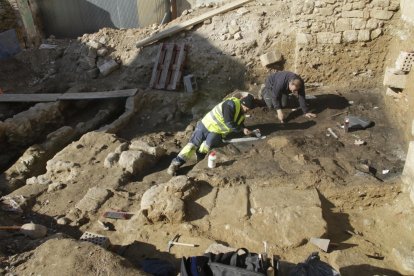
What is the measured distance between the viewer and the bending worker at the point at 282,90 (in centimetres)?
765

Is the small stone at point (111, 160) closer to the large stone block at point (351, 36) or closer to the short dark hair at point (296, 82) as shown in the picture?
the short dark hair at point (296, 82)

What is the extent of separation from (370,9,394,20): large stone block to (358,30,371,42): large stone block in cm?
36

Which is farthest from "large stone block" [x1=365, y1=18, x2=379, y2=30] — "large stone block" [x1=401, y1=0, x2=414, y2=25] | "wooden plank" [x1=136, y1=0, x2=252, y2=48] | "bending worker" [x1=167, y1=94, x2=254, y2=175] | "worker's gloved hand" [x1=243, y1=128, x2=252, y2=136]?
"worker's gloved hand" [x1=243, y1=128, x2=252, y2=136]

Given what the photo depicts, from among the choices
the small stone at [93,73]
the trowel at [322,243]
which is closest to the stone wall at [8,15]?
the small stone at [93,73]

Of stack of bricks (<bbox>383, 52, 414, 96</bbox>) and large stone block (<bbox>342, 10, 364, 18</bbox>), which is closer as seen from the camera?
stack of bricks (<bbox>383, 52, 414, 96</bbox>)

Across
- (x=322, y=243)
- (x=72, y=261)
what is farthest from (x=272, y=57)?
(x=72, y=261)

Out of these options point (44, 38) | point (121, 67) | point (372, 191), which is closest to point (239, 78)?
point (121, 67)

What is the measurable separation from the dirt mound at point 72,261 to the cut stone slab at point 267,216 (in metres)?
1.60

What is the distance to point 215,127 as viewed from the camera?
23.0 feet

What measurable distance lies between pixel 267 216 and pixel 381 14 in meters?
5.53

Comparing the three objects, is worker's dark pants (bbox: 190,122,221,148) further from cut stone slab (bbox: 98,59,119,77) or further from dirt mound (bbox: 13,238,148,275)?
cut stone slab (bbox: 98,59,119,77)

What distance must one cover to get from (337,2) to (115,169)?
5.98 meters

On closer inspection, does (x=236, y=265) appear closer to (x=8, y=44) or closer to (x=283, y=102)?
(x=283, y=102)

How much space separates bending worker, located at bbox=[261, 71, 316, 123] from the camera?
7.65 m
